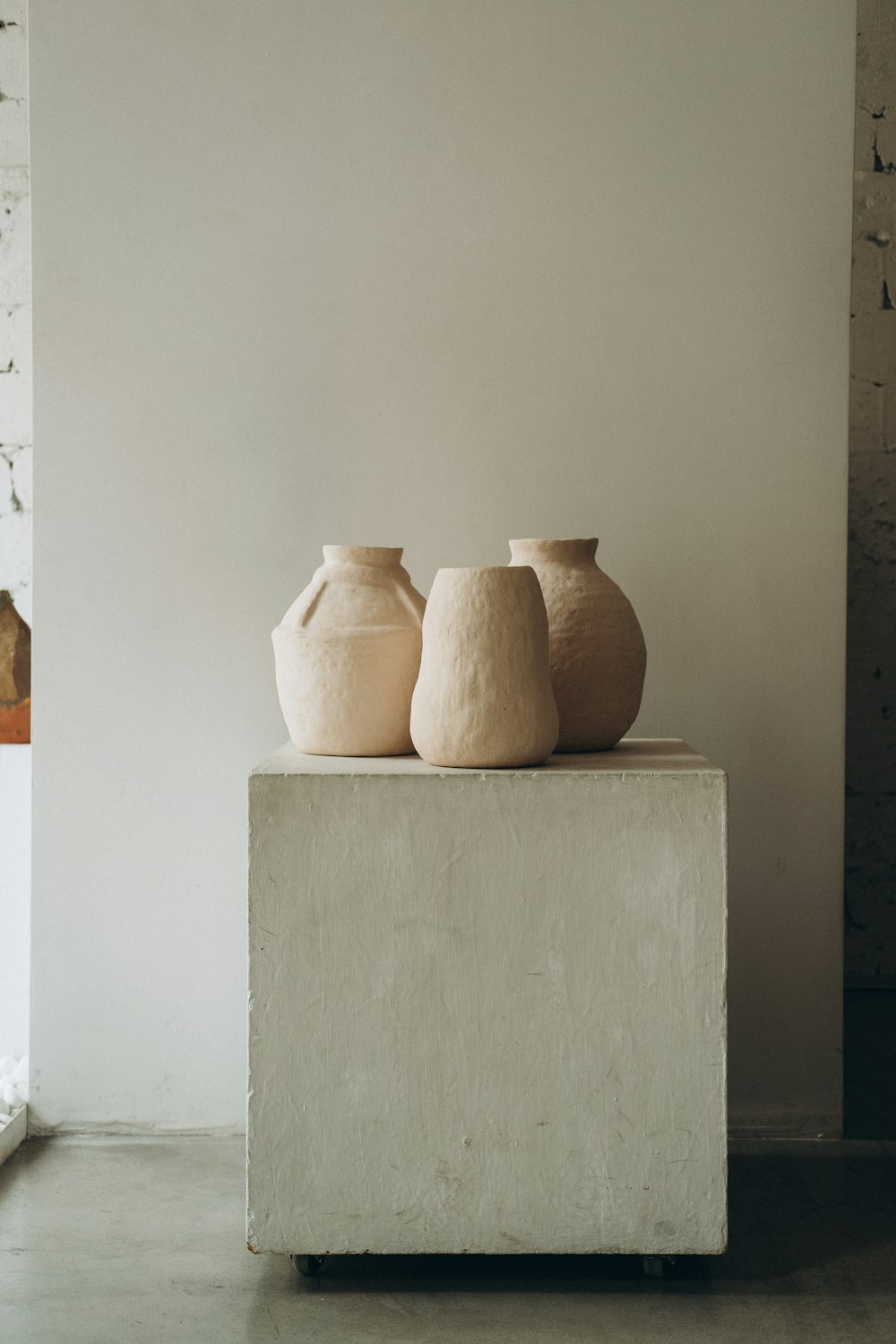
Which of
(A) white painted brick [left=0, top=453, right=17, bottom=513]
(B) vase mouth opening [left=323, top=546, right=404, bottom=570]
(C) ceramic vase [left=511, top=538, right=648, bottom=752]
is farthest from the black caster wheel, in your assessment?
(A) white painted brick [left=0, top=453, right=17, bottom=513]

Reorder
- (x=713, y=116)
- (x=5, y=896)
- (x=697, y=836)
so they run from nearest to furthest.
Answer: (x=697, y=836) → (x=713, y=116) → (x=5, y=896)

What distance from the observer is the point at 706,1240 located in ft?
4.89

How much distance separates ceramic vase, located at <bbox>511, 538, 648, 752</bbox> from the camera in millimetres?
1707

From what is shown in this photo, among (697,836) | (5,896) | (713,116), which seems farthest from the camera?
(5,896)

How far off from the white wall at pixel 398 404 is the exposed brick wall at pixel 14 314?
85 centimetres

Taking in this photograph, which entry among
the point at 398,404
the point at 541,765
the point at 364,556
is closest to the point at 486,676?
the point at 541,765

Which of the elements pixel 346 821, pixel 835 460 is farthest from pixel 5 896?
pixel 835 460

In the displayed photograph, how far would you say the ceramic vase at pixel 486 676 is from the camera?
1511 millimetres

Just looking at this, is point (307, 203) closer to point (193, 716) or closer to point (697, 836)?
point (193, 716)

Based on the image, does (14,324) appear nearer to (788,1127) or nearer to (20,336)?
(20,336)

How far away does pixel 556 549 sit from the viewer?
176 centimetres

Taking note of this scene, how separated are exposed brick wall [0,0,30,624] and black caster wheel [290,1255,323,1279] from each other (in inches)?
69.0

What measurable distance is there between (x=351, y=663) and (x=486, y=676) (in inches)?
8.2

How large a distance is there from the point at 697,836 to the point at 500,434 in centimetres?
85
